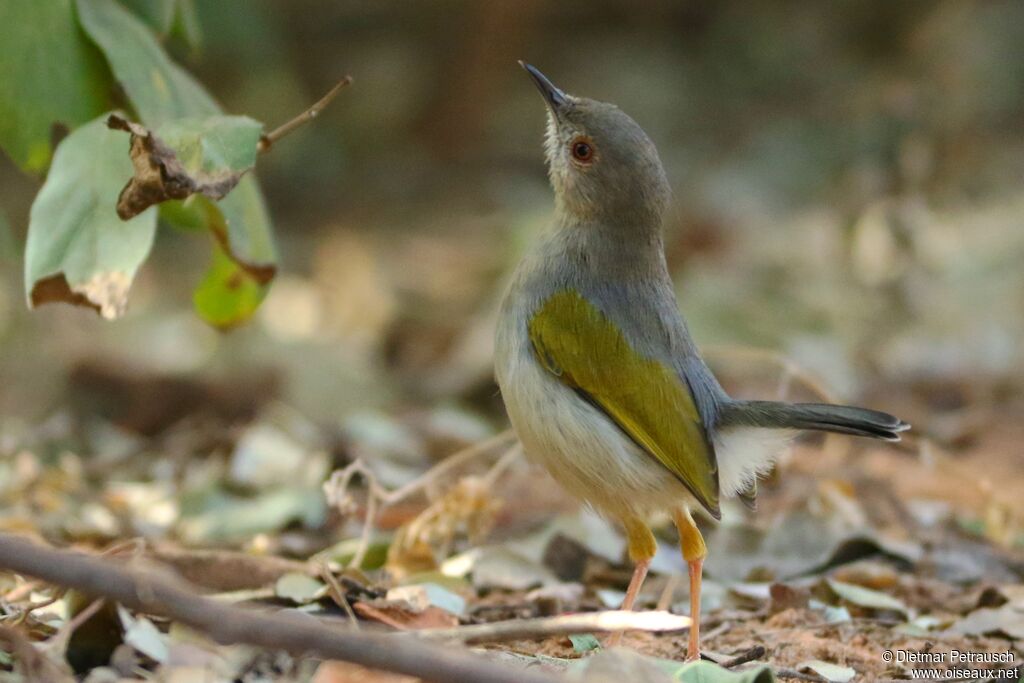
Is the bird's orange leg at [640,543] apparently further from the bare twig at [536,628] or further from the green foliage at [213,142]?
the green foliage at [213,142]

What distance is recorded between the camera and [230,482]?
5098 millimetres

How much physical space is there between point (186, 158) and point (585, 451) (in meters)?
1.30

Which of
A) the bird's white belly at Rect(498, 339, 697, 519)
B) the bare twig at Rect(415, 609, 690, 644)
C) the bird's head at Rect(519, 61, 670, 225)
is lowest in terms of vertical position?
the bare twig at Rect(415, 609, 690, 644)

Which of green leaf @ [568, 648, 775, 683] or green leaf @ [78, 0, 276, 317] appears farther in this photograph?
green leaf @ [78, 0, 276, 317]

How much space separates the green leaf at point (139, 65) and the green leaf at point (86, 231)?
1.05ft

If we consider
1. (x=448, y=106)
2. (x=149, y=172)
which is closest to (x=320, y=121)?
(x=448, y=106)

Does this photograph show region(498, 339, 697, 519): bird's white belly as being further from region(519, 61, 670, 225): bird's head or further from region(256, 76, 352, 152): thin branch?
region(256, 76, 352, 152): thin branch

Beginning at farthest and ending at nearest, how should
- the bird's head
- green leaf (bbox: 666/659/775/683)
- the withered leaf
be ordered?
1. the bird's head
2. the withered leaf
3. green leaf (bbox: 666/659/775/683)

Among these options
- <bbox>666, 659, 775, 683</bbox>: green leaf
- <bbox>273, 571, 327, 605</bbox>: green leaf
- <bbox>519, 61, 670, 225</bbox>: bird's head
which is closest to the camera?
<bbox>666, 659, 775, 683</bbox>: green leaf

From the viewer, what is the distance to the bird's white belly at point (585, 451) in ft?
11.5

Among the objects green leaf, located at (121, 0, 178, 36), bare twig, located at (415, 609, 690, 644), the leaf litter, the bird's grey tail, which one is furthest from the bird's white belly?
green leaf, located at (121, 0, 178, 36)

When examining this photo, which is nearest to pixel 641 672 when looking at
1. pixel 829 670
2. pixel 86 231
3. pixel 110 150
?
pixel 829 670

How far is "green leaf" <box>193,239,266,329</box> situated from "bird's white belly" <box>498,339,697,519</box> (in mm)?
954

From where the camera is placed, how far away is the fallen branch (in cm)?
202
